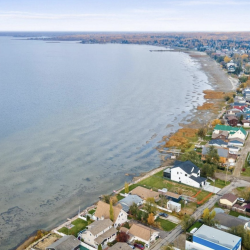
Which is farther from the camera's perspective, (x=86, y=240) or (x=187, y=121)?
(x=187, y=121)

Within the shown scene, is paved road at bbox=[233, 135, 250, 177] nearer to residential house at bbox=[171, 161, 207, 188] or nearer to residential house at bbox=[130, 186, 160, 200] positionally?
residential house at bbox=[171, 161, 207, 188]

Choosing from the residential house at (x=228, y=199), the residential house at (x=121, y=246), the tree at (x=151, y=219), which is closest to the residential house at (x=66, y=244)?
the residential house at (x=121, y=246)

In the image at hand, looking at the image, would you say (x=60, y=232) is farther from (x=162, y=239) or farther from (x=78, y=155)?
(x=78, y=155)

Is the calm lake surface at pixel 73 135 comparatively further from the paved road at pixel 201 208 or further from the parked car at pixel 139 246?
the paved road at pixel 201 208

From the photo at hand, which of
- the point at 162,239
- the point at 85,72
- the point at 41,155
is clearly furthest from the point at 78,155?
the point at 85,72

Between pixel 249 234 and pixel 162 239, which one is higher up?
pixel 249 234

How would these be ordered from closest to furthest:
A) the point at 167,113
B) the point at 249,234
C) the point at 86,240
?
the point at 249,234
the point at 86,240
the point at 167,113
